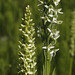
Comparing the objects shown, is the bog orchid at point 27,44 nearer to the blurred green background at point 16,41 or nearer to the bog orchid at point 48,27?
the bog orchid at point 48,27

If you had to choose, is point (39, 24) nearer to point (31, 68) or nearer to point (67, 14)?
point (31, 68)

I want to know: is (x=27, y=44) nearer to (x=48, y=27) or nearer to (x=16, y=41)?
(x=48, y=27)

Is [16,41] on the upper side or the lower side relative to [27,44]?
lower

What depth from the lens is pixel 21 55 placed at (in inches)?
25.2

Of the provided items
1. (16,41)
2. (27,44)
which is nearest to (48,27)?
(27,44)

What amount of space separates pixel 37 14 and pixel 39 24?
5 centimetres

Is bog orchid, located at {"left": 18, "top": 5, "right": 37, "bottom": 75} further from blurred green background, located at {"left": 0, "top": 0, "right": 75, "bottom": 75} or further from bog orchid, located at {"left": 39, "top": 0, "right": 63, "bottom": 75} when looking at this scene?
blurred green background, located at {"left": 0, "top": 0, "right": 75, "bottom": 75}

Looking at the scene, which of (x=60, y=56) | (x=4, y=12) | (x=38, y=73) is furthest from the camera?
(x=4, y=12)

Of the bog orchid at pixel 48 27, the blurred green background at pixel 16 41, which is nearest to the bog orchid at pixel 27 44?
the bog orchid at pixel 48 27

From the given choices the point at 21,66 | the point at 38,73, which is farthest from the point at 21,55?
the point at 38,73

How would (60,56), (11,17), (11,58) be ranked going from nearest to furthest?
(60,56), (11,58), (11,17)

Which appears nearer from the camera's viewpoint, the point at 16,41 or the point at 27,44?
the point at 27,44

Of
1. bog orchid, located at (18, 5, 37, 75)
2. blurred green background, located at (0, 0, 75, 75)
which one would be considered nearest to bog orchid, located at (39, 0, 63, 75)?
bog orchid, located at (18, 5, 37, 75)

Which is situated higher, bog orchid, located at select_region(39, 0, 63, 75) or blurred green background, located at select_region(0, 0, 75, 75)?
bog orchid, located at select_region(39, 0, 63, 75)
